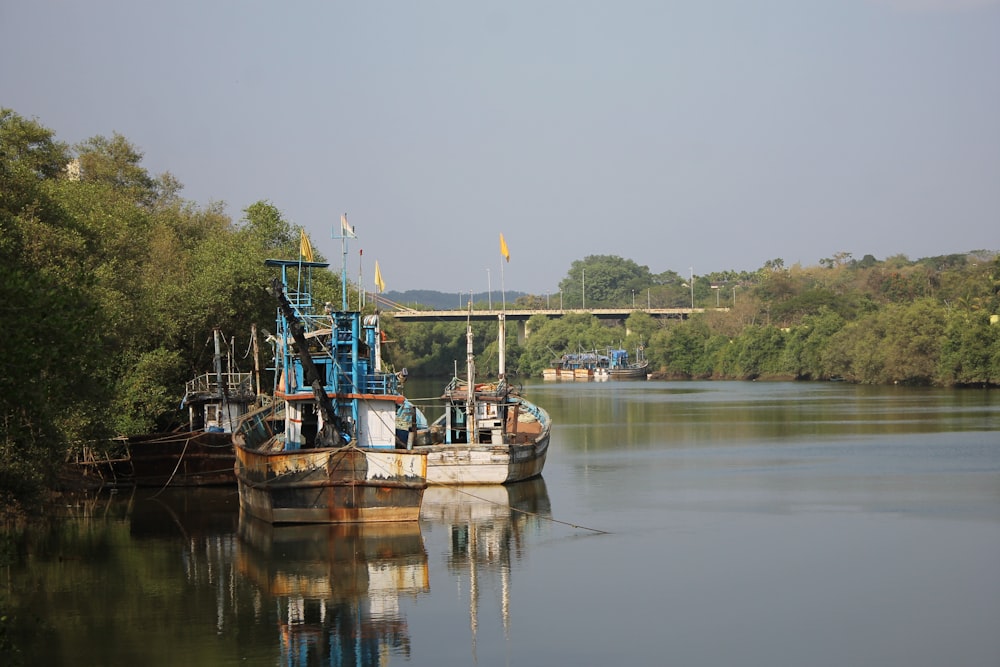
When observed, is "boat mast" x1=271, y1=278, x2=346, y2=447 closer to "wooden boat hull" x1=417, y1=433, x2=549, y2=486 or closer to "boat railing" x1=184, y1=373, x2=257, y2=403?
"wooden boat hull" x1=417, y1=433, x2=549, y2=486

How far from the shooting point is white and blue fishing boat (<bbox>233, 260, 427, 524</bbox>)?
1262 inches

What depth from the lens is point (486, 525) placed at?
35.1 meters

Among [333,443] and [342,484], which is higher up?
[333,443]

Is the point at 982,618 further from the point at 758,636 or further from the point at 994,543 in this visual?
the point at 994,543

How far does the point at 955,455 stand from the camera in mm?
50781

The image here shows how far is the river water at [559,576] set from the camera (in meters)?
22.5

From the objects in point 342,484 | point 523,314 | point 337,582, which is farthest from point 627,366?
point 337,582

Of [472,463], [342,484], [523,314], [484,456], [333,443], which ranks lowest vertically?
[472,463]

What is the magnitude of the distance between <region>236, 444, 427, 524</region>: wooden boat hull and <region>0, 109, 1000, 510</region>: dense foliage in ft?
16.2

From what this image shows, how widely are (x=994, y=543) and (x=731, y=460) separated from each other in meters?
20.2

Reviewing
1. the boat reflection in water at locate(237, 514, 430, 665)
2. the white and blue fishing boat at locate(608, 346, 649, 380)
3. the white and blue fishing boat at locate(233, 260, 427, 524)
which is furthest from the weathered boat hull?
the white and blue fishing boat at locate(608, 346, 649, 380)

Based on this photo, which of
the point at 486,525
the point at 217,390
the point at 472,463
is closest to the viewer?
the point at 486,525

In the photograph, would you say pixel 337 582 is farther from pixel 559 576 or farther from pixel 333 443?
pixel 333 443

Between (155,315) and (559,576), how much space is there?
1016 inches
